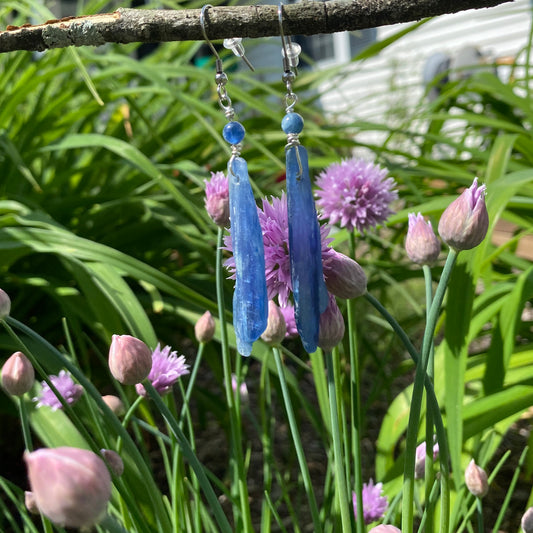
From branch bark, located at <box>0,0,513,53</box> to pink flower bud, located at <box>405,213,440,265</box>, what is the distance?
157 mm

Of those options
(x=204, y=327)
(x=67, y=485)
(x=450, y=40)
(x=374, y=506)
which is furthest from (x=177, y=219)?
(x=450, y=40)

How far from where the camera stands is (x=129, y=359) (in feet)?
1.52

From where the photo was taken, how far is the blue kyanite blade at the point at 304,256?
1.36 feet

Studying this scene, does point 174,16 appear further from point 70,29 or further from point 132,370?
point 132,370

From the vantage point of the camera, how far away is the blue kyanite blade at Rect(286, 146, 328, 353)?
0.41 metres

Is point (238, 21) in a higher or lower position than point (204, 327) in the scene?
higher

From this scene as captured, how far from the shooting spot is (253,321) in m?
0.44

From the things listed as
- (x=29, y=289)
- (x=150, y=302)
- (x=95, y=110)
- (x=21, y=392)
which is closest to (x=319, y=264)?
(x=21, y=392)

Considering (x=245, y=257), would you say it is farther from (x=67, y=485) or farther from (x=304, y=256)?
(x=67, y=485)

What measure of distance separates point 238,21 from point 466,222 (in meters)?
0.20

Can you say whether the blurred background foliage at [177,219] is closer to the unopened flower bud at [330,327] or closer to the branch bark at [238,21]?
the unopened flower bud at [330,327]

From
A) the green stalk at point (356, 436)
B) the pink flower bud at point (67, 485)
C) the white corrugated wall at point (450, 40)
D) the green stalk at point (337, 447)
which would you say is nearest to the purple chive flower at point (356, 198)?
the green stalk at point (356, 436)

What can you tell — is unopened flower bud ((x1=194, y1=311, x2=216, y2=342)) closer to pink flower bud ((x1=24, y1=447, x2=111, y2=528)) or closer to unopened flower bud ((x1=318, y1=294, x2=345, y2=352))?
unopened flower bud ((x1=318, y1=294, x2=345, y2=352))

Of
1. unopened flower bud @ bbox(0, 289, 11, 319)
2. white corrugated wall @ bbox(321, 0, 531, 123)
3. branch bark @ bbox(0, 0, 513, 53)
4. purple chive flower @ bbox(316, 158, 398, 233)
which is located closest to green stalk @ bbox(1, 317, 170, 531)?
unopened flower bud @ bbox(0, 289, 11, 319)
